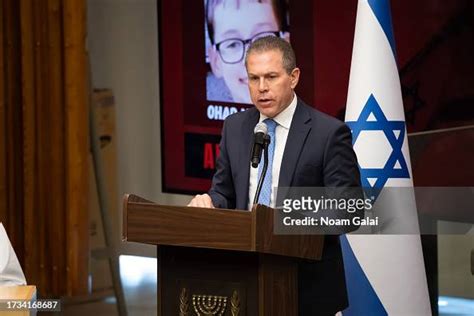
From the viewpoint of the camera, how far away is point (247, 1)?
6.41 m

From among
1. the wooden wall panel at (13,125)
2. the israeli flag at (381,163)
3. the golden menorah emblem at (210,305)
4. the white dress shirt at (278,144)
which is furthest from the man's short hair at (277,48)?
the wooden wall panel at (13,125)

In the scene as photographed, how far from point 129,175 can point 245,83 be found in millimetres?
1214

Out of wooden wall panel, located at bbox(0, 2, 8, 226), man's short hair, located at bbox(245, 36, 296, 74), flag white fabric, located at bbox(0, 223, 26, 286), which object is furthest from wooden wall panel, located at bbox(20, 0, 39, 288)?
man's short hair, located at bbox(245, 36, 296, 74)

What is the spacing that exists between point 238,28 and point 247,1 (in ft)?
0.54

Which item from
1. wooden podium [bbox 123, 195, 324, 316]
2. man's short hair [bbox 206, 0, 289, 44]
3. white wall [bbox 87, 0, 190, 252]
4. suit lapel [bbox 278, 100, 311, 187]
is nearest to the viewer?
wooden podium [bbox 123, 195, 324, 316]

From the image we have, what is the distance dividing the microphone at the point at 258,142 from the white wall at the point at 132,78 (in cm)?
331

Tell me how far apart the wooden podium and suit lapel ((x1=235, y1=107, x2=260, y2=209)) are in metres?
0.29

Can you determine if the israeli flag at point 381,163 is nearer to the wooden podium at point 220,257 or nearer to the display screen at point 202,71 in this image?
the wooden podium at point 220,257

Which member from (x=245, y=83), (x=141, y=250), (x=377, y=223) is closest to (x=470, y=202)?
(x=377, y=223)

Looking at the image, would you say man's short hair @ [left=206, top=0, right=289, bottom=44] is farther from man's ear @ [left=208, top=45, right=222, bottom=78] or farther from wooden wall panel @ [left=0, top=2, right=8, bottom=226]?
wooden wall panel @ [left=0, top=2, right=8, bottom=226]

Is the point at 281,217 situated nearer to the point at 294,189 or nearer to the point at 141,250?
the point at 294,189

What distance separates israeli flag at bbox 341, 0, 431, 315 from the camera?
482 cm

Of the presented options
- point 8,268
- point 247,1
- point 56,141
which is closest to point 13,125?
point 56,141

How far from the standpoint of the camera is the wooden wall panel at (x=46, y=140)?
Answer: 6.74 metres
